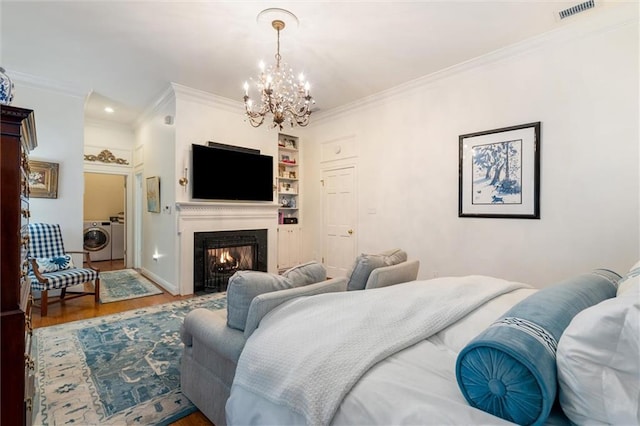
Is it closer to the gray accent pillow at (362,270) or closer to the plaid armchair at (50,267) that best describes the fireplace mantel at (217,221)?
the plaid armchair at (50,267)

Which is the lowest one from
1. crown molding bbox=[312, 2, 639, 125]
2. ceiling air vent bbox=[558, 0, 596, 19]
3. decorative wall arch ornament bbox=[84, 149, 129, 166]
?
decorative wall arch ornament bbox=[84, 149, 129, 166]

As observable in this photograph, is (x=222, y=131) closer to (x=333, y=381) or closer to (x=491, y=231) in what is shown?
(x=491, y=231)

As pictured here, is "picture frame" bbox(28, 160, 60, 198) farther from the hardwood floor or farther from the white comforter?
the white comforter

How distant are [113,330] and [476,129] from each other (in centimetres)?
454

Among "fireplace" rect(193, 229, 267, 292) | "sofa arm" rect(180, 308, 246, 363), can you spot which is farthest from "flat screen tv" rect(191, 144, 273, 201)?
"sofa arm" rect(180, 308, 246, 363)

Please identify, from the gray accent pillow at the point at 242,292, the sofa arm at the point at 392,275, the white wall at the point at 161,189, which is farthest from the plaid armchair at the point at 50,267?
the sofa arm at the point at 392,275

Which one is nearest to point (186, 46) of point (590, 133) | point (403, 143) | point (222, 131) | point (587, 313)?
point (222, 131)

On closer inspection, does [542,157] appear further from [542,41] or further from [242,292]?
[242,292]

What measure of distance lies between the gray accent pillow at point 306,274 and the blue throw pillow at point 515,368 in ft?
3.16

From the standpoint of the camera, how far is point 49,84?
13.6 ft

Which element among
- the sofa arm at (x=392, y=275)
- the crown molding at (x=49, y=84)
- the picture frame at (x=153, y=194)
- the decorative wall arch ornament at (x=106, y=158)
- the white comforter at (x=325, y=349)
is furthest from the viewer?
the decorative wall arch ornament at (x=106, y=158)

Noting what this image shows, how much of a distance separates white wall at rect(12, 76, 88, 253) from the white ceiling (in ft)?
0.87

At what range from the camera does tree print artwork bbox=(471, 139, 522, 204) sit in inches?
132

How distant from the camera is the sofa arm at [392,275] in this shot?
6.54ft
